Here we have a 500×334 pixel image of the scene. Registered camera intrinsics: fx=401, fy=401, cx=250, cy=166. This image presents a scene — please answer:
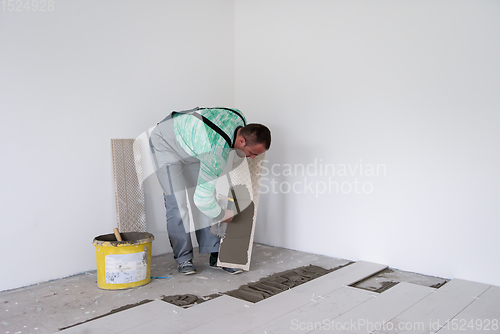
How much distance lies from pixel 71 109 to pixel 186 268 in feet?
4.57

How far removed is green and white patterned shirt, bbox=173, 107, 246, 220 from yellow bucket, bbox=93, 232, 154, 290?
488mm

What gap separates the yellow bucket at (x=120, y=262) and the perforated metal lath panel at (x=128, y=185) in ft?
1.48

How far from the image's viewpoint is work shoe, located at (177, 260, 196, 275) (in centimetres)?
292

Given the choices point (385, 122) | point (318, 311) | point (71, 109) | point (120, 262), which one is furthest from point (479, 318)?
point (71, 109)

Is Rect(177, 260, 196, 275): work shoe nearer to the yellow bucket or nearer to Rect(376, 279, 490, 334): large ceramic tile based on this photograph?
the yellow bucket

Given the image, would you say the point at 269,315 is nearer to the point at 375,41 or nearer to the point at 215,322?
the point at 215,322

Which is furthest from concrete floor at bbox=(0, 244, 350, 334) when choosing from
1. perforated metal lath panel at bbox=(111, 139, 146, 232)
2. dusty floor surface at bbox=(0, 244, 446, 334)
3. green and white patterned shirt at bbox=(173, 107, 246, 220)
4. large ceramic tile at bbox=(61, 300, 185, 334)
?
green and white patterned shirt at bbox=(173, 107, 246, 220)

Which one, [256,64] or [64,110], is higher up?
[256,64]

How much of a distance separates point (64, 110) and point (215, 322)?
69.8 inches

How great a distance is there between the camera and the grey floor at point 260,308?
79.4 inches

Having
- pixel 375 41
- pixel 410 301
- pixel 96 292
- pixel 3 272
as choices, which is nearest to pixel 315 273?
pixel 410 301

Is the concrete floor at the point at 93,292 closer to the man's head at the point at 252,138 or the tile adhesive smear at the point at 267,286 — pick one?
the tile adhesive smear at the point at 267,286

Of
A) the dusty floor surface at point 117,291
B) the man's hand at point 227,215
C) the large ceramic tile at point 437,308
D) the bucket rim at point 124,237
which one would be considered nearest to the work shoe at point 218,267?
the dusty floor surface at point 117,291

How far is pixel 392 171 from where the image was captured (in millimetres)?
3025
